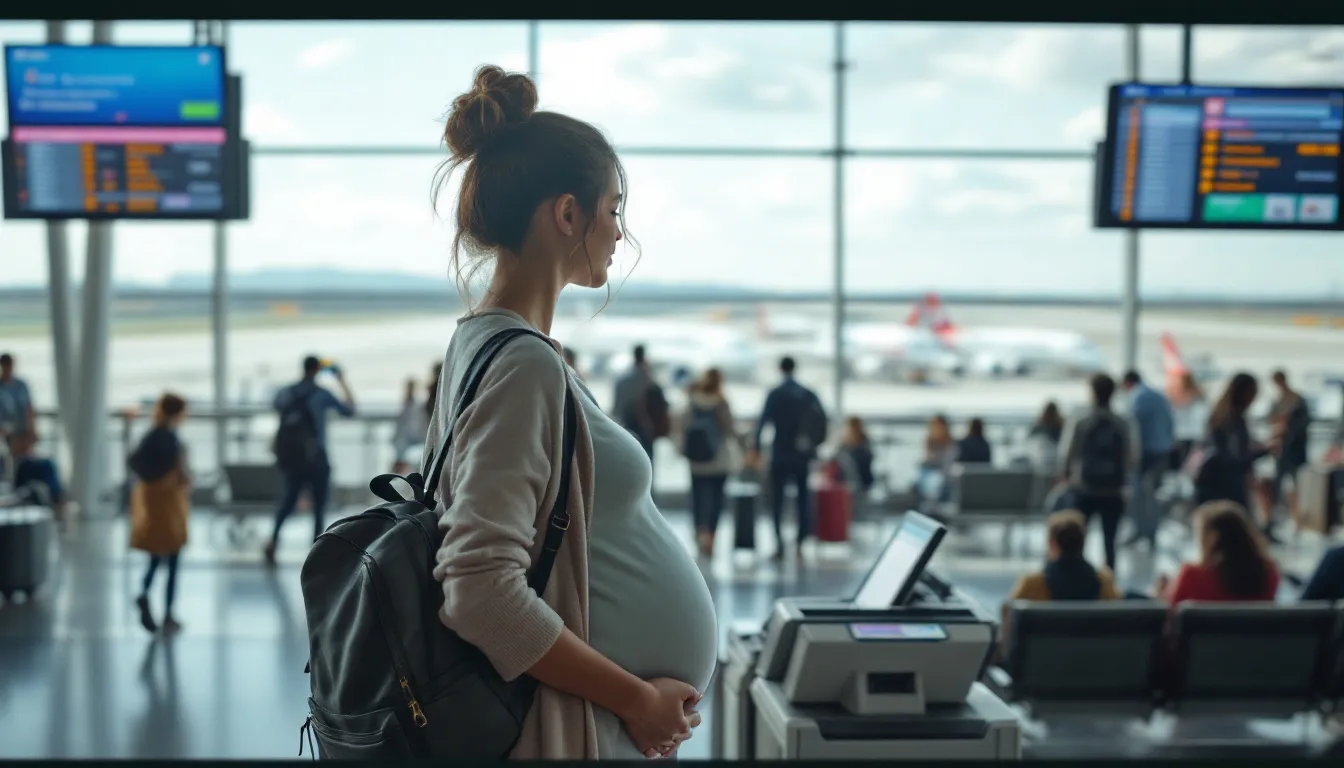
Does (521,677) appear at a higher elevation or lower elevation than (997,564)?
higher

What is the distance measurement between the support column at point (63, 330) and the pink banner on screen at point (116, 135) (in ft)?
17.4

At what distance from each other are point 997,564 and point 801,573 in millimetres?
1534

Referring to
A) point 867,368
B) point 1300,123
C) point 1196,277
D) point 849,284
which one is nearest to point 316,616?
point 1300,123

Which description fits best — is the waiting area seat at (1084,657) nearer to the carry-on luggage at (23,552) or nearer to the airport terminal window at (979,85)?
the carry-on luggage at (23,552)

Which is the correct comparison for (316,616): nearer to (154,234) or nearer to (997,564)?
(997,564)

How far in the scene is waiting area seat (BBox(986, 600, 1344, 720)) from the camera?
4.64 metres

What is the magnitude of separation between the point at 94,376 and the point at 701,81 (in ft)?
20.6

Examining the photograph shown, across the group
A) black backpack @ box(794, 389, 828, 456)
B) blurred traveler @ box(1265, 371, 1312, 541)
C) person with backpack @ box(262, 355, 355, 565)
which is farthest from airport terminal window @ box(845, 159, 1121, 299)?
person with backpack @ box(262, 355, 355, 565)

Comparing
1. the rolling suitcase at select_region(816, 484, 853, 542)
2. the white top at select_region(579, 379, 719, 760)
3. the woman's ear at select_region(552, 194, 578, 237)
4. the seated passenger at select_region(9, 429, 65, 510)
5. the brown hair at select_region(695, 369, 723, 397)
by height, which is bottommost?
the rolling suitcase at select_region(816, 484, 853, 542)

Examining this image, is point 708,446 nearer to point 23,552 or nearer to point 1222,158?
point 1222,158

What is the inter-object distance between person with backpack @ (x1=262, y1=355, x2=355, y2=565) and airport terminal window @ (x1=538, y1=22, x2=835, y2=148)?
11.4ft

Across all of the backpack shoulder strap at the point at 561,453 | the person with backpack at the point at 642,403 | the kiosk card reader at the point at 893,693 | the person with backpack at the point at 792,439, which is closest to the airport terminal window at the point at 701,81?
the person with backpack at the point at 642,403

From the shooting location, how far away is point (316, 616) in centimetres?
142

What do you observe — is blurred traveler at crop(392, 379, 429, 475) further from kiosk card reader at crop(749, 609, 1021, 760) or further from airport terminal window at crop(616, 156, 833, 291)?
kiosk card reader at crop(749, 609, 1021, 760)
